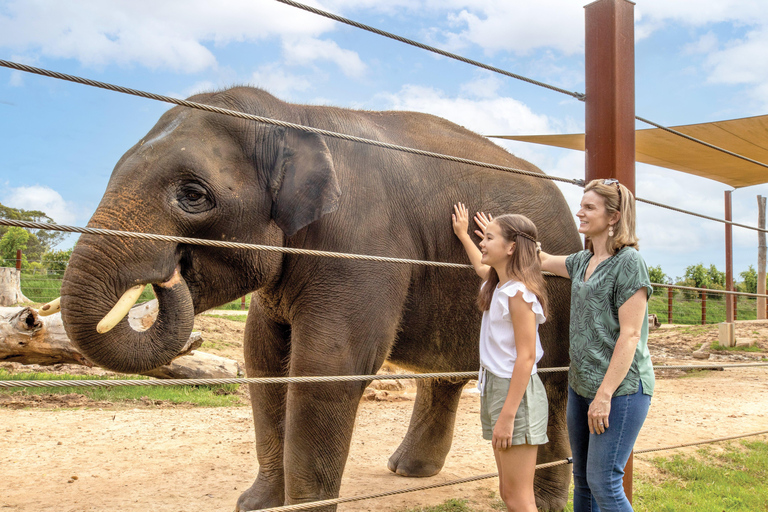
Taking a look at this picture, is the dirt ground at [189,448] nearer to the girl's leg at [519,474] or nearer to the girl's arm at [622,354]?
the girl's leg at [519,474]

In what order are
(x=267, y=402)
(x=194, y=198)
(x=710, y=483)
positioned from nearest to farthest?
(x=194, y=198), (x=267, y=402), (x=710, y=483)

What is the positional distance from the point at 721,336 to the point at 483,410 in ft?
38.2

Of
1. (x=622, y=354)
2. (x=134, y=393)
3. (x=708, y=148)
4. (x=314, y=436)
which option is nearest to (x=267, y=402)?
(x=314, y=436)

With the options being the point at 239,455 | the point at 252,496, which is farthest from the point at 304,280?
the point at 239,455

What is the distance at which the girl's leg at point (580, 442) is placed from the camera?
2.25 meters

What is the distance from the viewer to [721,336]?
11.9 metres

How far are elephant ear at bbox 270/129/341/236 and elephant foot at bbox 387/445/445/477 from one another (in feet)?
7.44

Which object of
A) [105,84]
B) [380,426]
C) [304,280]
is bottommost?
[380,426]

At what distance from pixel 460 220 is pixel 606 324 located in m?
0.97

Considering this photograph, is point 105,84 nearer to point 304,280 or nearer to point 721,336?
point 304,280

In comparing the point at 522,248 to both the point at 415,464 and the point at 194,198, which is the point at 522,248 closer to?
the point at 194,198

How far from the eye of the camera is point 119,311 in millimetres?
2227

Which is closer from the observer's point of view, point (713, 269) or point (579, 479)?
point (579, 479)

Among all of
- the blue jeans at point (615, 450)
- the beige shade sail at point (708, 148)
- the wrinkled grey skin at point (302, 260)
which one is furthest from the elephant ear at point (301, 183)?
the beige shade sail at point (708, 148)
